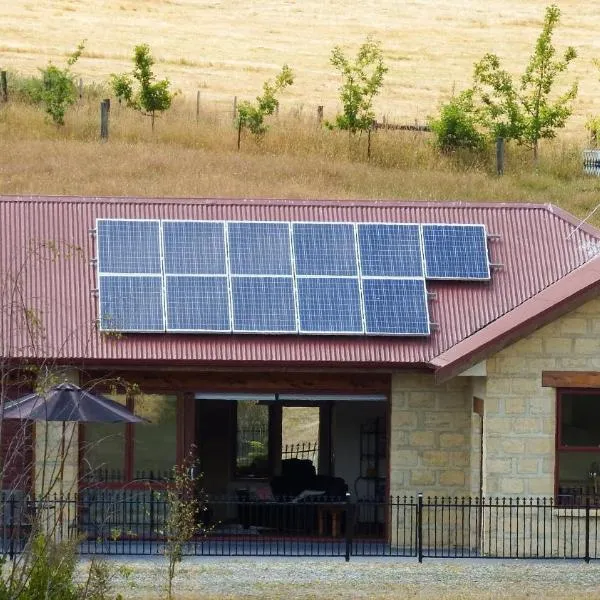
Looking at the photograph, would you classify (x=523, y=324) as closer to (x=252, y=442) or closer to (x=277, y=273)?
(x=277, y=273)

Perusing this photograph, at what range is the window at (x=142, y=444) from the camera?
79.8 ft

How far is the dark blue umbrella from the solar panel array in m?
2.16

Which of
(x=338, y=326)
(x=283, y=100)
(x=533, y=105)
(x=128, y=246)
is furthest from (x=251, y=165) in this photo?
(x=283, y=100)

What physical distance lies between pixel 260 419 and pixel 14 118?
17285 millimetres

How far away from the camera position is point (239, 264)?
25.0m

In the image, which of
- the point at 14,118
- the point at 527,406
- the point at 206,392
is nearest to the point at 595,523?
the point at 527,406

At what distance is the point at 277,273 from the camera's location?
81.6 feet

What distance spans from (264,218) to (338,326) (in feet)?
9.02

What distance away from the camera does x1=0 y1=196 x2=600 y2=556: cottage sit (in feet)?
76.8

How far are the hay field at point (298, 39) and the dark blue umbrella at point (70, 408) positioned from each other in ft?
133

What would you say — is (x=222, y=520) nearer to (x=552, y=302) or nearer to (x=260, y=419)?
(x=552, y=302)

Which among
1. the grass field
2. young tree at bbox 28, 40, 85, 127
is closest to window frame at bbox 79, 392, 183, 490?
the grass field

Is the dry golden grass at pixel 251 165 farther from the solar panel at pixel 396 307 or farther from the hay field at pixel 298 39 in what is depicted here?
the solar panel at pixel 396 307

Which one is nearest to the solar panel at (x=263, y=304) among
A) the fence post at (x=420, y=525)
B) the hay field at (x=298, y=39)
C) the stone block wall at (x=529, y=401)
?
the stone block wall at (x=529, y=401)
